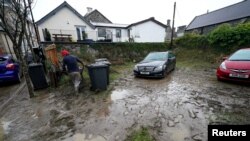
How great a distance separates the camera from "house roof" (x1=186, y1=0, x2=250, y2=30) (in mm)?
22642

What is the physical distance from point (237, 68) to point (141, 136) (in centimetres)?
507

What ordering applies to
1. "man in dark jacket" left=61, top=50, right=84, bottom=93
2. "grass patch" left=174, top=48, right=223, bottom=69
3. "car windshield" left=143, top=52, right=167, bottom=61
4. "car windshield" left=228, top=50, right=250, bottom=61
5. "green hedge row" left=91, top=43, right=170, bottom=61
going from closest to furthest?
"man in dark jacket" left=61, top=50, right=84, bottom=93
"car windshield" left=228, top=50, right=250, bottom=61
"car windshield" left=143, top=52, right=167, bottom=61
"grass patch" left=174, top=48, right=223, bottom=69
"green hedge row" left=91, top=43, right=170, bottom=61

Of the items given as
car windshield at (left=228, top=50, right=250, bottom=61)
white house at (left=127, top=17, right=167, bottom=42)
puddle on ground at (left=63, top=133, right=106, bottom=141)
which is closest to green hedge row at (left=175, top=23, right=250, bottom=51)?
car windshield at (left=228, top=50, right=250, bottom=61)

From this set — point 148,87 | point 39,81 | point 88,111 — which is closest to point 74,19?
point 39,81

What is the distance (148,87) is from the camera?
6906 millimetres

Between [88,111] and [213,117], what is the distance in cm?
338

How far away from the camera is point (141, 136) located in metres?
3.24

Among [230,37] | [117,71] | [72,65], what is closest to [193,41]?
[230,37]

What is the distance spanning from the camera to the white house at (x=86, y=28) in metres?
18.6

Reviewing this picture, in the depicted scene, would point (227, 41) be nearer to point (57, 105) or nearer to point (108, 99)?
point (108, 99)

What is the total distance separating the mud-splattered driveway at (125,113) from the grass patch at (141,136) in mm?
121

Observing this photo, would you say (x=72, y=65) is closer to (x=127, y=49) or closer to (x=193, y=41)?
(x=127, y=49)

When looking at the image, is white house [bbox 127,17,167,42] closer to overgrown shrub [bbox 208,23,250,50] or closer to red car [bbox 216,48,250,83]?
overgrown shrub [bbox 208,23,250,50]

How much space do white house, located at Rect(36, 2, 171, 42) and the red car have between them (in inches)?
530
